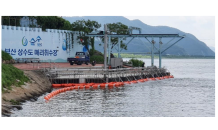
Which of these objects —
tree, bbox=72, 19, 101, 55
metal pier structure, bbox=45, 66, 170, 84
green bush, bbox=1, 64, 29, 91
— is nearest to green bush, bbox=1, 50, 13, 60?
metal pier structure, bbox=45, 66, 170, 84

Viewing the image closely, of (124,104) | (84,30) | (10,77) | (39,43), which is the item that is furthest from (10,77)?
(84,30)

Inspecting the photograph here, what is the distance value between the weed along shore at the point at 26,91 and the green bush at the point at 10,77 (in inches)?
16.0

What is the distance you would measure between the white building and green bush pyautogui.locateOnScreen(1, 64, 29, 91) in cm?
1575

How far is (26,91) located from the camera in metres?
36.2

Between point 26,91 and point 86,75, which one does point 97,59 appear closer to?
point 86,75

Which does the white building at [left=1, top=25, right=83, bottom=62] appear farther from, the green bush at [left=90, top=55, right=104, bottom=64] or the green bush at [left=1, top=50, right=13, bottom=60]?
the green bush at [left=90, top=55, right=104, bottom=64]

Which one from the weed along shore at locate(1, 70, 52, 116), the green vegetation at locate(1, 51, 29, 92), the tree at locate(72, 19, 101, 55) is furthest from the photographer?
the tree at locate(72, 19, 101, 55)

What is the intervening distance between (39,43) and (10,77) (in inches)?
986

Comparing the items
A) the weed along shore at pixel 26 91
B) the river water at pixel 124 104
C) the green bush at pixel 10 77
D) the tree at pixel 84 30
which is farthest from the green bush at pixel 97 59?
the green bush at pixel 10 77

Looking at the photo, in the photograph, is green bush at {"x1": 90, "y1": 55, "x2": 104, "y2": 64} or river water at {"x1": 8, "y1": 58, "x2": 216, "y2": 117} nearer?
river water at {"x1": 8, "y1": 58, "x2": 216, "y2": 117}

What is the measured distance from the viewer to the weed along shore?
94.6 feet

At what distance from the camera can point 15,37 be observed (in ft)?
186
